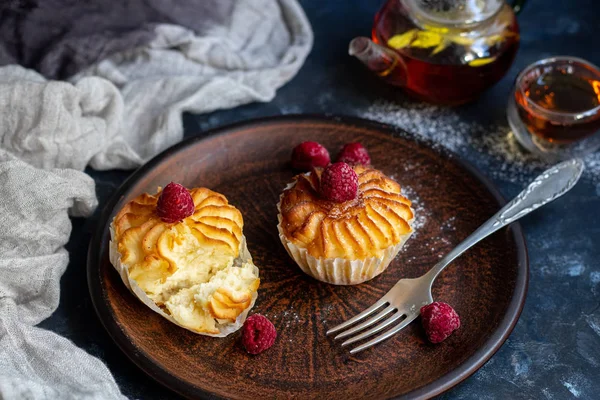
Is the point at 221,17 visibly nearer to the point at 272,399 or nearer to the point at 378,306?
the point at 378,306

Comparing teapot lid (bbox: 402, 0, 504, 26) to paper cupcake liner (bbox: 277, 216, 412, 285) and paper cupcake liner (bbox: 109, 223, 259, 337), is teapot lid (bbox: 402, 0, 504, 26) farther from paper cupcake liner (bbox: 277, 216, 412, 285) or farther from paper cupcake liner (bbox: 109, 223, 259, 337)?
paper cupcake liner (bbox: 109, 223, 259, 337)

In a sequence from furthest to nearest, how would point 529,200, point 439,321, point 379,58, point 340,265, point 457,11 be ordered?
1. point 379,58
2. point 457,11
3. point 529,200
4. point 340,265
5. point 439,321

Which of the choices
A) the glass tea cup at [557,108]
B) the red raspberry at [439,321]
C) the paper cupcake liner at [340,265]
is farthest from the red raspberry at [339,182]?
the glass tea cup at [557,108]

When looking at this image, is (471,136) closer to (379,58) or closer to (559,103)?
(559,103)

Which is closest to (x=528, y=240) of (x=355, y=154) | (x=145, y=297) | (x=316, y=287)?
(x=355, y=154)

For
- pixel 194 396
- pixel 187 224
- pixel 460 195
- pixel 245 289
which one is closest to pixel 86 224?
pixel 187 224

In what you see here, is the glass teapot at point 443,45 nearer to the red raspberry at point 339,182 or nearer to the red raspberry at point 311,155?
the red raspberry at point 311,155
